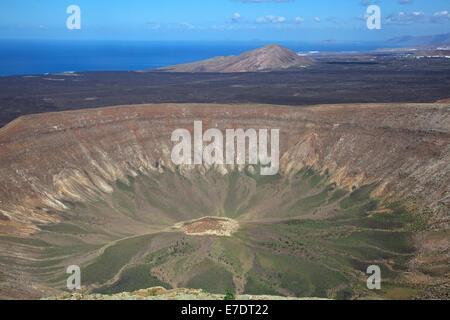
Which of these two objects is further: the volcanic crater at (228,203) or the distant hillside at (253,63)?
the distant hillside at (253,63)

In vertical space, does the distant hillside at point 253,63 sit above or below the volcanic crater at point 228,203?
above

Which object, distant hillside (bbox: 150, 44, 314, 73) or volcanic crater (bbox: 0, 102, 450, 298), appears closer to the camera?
volcanic crater (bbox: 0, 102, 450, 298)

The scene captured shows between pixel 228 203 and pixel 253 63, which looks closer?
pixel 228 203

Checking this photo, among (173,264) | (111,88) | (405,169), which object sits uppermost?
(111,88)

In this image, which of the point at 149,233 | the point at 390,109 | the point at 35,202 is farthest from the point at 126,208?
the point at 390,109

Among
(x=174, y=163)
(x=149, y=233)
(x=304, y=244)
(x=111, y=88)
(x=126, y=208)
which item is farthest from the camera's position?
(x=111, y=88)

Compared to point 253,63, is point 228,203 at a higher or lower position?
lower

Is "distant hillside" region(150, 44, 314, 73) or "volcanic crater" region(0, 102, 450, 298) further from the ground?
"distant hillside" region(150, 44, 314, 73)

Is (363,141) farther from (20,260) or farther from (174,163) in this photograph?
(20,260)
